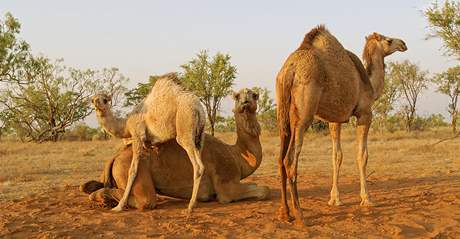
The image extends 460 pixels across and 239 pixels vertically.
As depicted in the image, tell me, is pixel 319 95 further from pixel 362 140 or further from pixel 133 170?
pixel 133 170

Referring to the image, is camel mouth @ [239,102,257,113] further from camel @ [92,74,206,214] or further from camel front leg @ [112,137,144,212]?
camel front leg @ [112,137,144,212]

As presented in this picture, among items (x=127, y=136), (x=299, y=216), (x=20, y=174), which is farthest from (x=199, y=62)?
(x=299, y=216)

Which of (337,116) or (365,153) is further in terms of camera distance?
(365,153)

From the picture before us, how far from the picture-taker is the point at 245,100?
810 cm

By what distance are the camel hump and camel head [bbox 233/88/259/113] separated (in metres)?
1.22

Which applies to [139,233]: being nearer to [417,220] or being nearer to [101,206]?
[101,206]

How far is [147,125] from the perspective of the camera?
7.83 metres

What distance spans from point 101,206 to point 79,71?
96.1 feet

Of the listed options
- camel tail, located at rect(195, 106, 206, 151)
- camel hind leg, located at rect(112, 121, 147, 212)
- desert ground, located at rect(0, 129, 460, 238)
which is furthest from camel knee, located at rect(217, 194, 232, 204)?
camel hind leg, located at rect(112, 121, 147, 212)

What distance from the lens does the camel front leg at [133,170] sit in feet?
24.8

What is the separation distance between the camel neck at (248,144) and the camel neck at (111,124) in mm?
1878

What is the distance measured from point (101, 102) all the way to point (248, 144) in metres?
2.49

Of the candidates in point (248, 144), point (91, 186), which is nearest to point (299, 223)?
point (248, 144)

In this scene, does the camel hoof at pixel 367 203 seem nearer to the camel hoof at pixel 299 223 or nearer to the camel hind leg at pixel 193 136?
the camel hoof at pixel 299 223
